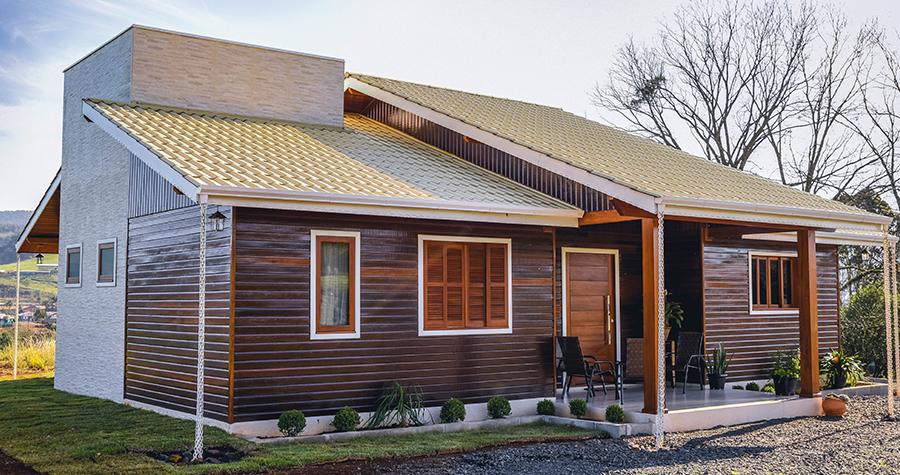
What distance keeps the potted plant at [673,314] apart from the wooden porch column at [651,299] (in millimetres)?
3556

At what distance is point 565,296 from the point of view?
11.7 metres

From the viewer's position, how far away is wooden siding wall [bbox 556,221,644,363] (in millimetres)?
12031

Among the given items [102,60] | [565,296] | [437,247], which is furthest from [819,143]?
[102,60]

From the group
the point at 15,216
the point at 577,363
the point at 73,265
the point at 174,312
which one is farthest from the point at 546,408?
the point at 15,216

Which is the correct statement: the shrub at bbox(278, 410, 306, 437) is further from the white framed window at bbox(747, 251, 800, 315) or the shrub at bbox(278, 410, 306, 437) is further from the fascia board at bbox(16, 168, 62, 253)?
the white framed window at bbox(747, 251, 800, 315)

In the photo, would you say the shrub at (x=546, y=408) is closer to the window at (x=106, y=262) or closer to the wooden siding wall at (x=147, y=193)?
the wooden siding wall at (x=147, y=193)

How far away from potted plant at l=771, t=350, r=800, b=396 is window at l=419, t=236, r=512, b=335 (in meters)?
4.78

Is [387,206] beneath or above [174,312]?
above

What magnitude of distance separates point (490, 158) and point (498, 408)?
4.00 meters

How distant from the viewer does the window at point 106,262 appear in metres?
10.8

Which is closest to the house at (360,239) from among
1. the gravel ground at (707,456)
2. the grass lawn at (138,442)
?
the grass lawn at (138,442)

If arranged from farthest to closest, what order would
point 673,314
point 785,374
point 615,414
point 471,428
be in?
point 673,314
point 785,374
point 471,428
point 615,414

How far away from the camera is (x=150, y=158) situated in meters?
8.42

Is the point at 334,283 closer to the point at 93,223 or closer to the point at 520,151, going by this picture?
the point at 520,151
